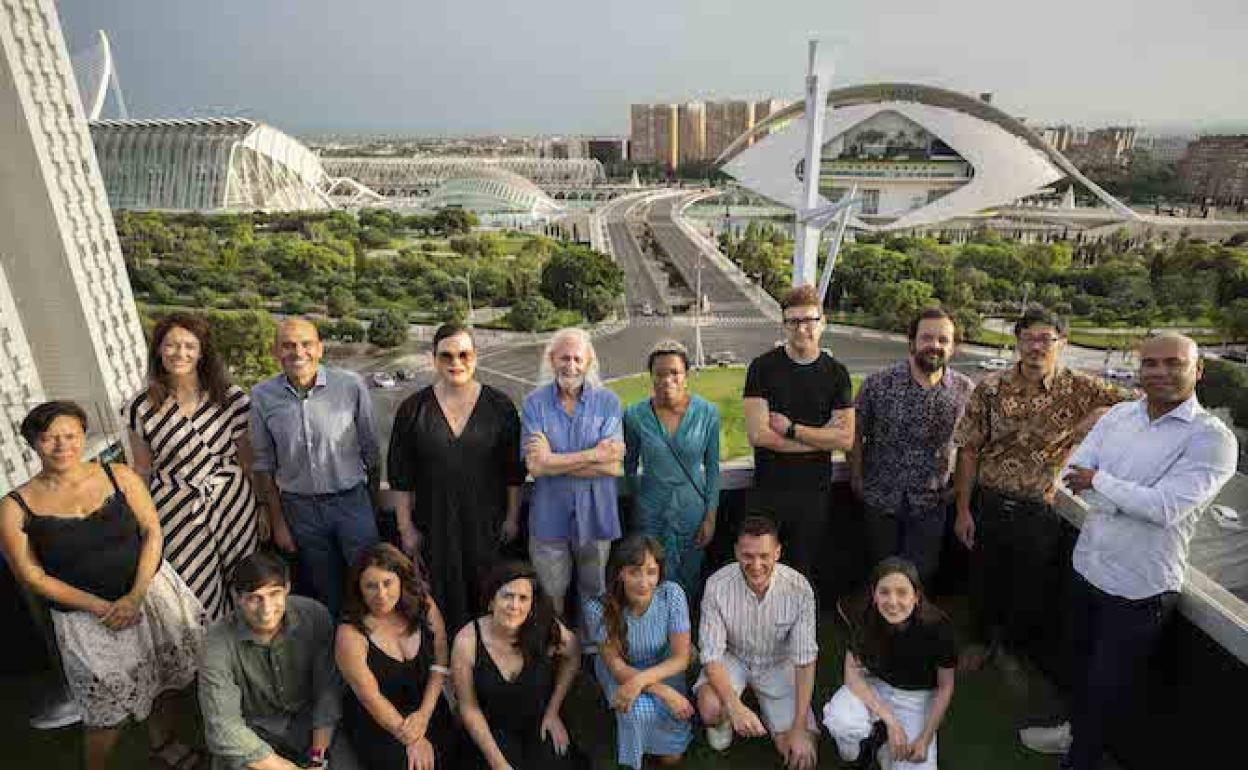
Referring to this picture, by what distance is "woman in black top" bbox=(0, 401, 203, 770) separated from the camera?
5.92 ft

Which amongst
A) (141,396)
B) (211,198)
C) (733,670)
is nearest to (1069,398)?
(733,670)

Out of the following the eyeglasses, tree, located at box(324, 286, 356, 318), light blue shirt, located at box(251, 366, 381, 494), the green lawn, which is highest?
the eyeglasses

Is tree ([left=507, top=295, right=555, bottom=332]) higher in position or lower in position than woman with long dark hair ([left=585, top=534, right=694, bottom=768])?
lower

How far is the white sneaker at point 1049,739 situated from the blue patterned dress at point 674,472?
1161 millimetres

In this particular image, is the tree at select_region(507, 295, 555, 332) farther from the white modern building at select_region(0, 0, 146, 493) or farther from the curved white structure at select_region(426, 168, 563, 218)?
the curved white structure at select_region(426, 168, 563, 218)

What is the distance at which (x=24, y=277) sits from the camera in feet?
28.6

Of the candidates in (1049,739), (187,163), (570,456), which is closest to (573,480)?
(570,456)

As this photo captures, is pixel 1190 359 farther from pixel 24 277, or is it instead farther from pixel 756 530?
pixel 24 277

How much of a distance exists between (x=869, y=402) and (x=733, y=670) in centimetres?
99

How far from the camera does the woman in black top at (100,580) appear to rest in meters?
1.80

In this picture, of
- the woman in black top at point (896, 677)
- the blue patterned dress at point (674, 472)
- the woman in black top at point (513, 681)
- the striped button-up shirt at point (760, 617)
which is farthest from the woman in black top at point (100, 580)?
the woman in black top at point (896, 677)

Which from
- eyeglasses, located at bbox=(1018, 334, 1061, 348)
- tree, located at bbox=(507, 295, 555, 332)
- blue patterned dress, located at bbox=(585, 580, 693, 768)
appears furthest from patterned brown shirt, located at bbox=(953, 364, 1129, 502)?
tree, located at bbox=(507, 295, 555, 332)

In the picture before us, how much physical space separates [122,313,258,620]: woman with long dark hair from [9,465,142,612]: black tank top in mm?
187

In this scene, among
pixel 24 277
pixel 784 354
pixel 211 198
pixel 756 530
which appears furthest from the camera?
pixel 211 198
